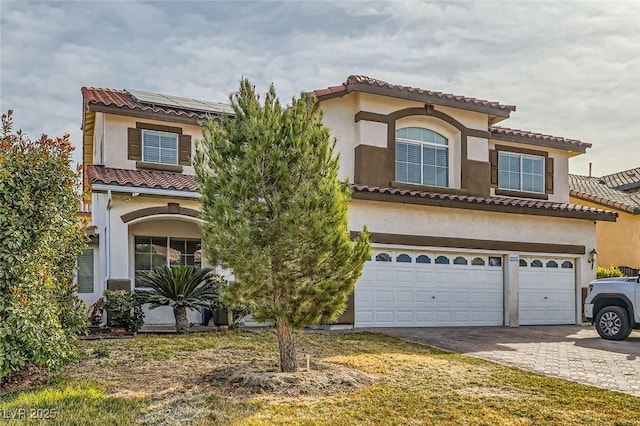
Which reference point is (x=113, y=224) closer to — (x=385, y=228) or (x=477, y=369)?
(x=385, y=228)

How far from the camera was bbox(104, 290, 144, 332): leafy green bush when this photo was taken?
13.6 metres

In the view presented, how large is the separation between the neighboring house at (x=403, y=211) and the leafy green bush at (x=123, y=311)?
3.12 feet

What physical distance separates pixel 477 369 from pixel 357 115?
9031mm

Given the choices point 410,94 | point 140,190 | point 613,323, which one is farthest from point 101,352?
point 613,323

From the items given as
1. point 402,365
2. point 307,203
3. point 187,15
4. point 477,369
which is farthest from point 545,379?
point 187,15

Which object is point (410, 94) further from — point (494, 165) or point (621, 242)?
point (621, 242)

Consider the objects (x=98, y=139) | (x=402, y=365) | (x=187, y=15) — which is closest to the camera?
(x=402, y=365)

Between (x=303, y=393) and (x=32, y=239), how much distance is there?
13.8 feet

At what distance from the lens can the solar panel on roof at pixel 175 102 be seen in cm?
1800

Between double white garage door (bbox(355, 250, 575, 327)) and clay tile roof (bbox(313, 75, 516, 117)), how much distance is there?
4564 millimetres

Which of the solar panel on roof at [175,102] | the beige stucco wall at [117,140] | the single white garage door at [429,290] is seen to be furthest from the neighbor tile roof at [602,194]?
the beige stucco wall at [117,140]

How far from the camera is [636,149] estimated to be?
2614 centimetres

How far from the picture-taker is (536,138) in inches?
796

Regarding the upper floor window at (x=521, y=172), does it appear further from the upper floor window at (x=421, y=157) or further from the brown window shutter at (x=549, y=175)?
the upper floor window at (x=421, y=157)
